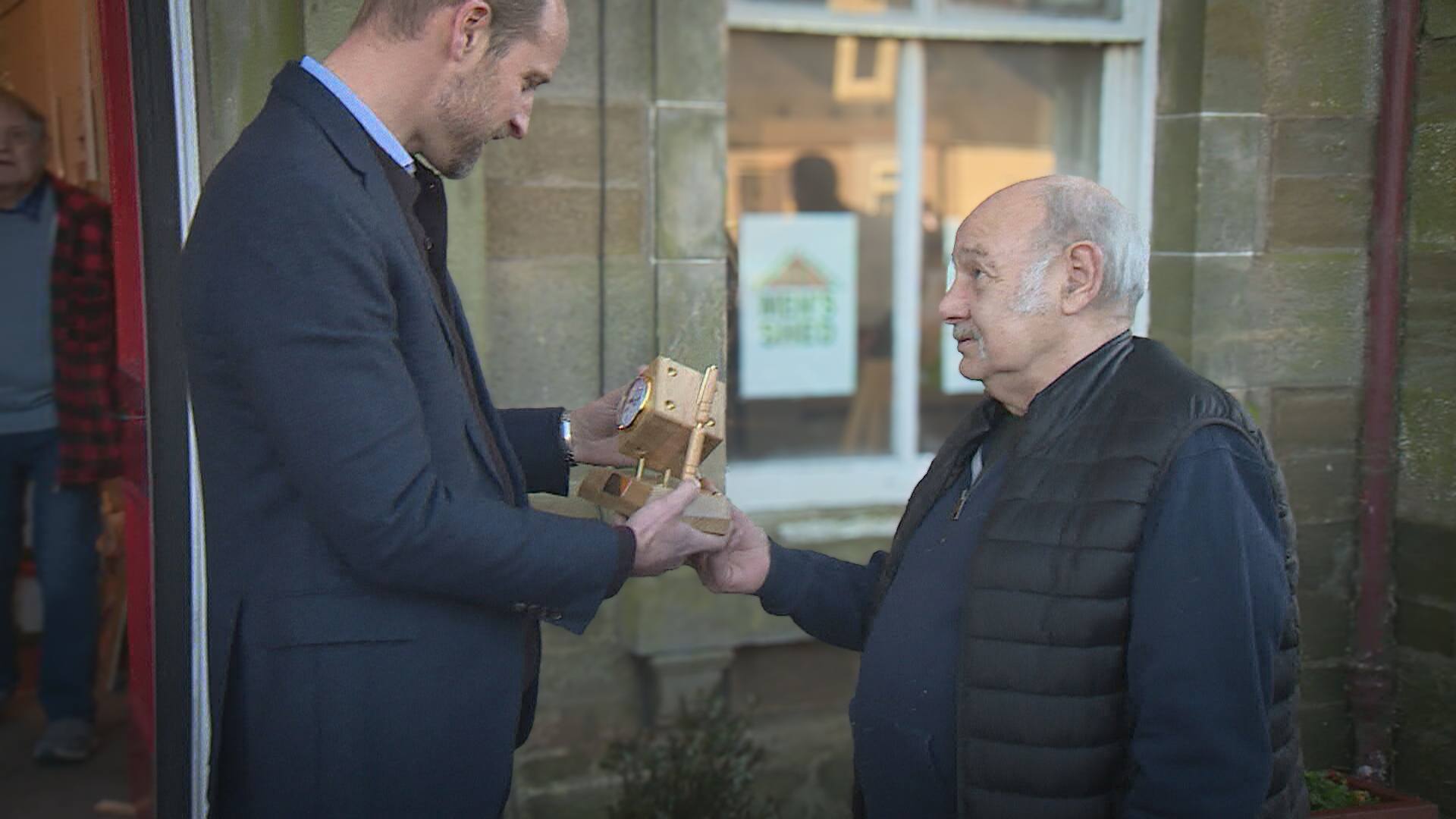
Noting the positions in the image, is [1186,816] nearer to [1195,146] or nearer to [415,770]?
[415,770]

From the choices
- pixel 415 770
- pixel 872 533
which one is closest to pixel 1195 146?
pixel 872 533

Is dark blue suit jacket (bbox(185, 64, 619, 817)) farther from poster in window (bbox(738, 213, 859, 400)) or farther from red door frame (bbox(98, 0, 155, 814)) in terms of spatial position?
poster in window (bbox(738, 213, 859, 400))

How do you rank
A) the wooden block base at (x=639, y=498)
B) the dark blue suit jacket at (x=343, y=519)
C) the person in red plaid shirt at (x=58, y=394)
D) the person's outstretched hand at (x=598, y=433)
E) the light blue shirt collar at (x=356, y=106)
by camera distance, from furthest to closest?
the person in red plaid shirt at (x=58, y=394) → the person's outstretched hand at (x=598, y=433) → the wooden block base at (x=639, y=498) → the light blue shirt collar at (x=356, y=106) → the dark blue suit jacket at (x=343, y=519)

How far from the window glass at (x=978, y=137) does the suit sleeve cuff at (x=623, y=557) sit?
8.93 feet

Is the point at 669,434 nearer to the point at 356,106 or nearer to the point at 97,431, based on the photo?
the point at 356,106

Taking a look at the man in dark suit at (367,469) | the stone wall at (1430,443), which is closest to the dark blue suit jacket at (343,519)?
the man in dark suit at (367,469)

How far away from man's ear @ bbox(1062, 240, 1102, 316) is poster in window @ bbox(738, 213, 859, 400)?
92.7 inches

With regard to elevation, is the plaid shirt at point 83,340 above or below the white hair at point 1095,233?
below

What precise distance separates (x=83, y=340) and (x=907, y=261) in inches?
104

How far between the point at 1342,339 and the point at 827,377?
5.38ft

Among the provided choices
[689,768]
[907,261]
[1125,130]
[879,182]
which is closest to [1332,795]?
[689,768]

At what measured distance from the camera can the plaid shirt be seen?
4.42 metres

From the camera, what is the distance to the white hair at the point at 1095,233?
2.31 m

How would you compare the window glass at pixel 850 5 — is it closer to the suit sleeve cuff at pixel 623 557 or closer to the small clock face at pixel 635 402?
the small clock face at pixel 635 402
